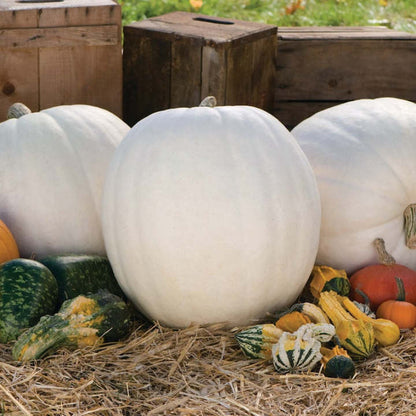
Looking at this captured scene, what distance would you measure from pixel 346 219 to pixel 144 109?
1.47 meters

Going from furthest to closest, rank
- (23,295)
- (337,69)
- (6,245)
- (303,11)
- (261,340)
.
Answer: (303,11) → (337,69) → (6,245) → (23,295) → (261,340)

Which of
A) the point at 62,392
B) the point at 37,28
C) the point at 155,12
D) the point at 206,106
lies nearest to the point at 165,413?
the point at 62,392

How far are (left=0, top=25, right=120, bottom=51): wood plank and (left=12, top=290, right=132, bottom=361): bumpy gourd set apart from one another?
142 cm

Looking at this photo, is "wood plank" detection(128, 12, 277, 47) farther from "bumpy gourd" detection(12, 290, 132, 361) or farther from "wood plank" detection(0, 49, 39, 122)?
"bumpy gourd" detection(12, 290, 132, 361)

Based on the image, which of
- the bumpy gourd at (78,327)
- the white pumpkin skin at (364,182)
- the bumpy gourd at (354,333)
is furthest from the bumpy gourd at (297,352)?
the white pumpkin skin at (364,182)

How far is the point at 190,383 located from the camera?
213cm

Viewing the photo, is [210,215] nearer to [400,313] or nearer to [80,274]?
[80,274]

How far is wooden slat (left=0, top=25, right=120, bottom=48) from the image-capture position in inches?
129

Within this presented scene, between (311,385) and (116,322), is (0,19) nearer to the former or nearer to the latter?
(116,322)

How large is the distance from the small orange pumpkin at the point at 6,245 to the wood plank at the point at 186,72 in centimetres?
129

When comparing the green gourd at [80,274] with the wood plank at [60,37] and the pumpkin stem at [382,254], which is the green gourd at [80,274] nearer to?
the pumpkin stem at [382,254]

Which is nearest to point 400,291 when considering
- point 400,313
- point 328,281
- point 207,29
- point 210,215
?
point 400,313

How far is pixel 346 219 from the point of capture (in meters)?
2.69

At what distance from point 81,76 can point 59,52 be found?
15 cm
